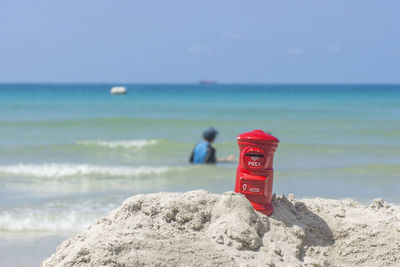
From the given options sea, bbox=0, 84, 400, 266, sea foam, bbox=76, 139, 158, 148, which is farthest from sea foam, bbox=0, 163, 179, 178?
sea foam, bbox=76, 139, 158, 148

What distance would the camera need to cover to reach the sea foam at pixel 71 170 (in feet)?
30.9

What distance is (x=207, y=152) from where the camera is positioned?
9547mm

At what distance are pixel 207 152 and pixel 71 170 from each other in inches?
110

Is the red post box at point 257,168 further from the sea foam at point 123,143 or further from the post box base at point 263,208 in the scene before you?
the sea foam at point 123,143

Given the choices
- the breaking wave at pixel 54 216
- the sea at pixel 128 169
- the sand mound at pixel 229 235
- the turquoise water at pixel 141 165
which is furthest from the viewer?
the turquoise water at pixel 141 165

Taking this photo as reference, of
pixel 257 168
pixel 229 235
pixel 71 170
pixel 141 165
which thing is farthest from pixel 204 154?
pixel 229 235

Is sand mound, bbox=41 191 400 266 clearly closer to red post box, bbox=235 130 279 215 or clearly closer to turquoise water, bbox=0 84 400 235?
red post box, bbox=235 130 279 215

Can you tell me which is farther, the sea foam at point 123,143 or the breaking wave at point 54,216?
the sea foam at point 123,143

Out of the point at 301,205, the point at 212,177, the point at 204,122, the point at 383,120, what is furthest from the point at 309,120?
the point at 301,205

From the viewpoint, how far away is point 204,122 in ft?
66.8

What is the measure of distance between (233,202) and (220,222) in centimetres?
19

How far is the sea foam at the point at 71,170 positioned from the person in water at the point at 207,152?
578 millimetres

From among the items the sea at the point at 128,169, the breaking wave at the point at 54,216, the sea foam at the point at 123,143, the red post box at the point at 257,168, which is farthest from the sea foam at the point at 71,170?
the red post box at the point at 257,168

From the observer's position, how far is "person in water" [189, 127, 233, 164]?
9.48 meters
